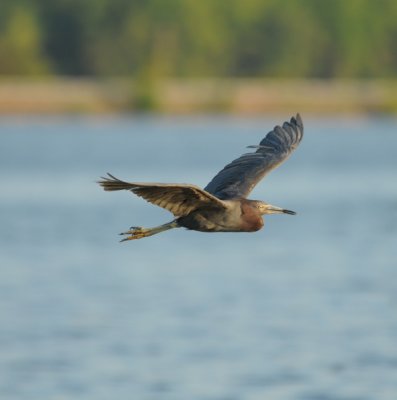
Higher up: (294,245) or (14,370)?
(294,245)

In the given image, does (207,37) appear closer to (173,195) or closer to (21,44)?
(21,44)

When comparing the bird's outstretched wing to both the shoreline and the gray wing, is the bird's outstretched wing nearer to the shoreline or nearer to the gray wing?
the gray wing

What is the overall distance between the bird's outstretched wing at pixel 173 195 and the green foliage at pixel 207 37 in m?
70.2

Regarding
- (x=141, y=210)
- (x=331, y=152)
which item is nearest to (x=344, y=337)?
(x=141, y=210)

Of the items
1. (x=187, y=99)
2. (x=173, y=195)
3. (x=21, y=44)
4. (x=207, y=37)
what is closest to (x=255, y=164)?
(x=173, y=195)

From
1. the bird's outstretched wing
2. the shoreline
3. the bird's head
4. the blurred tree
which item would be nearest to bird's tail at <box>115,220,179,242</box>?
the bird's outstretched wing

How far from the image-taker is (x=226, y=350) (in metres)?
16.8

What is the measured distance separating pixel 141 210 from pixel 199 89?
4263 cm

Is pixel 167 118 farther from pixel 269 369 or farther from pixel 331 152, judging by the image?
pixel 269 369

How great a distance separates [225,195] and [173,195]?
1.03m

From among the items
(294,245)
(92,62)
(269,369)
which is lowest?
(269,369)

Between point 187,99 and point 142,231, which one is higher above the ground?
point 187,99

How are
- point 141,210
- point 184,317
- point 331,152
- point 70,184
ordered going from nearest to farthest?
point 184,317 → point 141,210 → point 70,184 → point 331,152

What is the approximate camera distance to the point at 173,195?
11.5m
